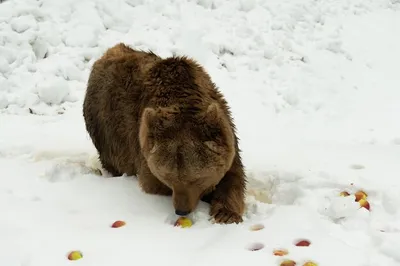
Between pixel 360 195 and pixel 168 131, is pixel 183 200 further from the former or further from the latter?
pixel 360 195

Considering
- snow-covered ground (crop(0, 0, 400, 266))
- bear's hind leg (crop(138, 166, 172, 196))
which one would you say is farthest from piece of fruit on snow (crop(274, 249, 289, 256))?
bear's hind leg (crop(138, 166, 172, 196))

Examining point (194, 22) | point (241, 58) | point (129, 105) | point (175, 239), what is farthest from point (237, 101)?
point (175, 239)

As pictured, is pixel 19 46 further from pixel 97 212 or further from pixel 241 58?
pixel 97 212

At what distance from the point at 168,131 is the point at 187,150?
249mm

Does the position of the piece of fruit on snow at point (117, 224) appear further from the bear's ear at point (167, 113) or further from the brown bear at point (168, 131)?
the bear's ear at point (167, 113)

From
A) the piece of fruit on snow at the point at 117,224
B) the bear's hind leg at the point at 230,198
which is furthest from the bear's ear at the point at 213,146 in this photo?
the piece of fruit on snow at the point at 117,224

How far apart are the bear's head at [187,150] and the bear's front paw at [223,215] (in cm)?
16

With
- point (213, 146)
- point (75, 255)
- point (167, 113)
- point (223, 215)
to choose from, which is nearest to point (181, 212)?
point (223, 215)

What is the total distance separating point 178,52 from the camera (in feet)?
28.0

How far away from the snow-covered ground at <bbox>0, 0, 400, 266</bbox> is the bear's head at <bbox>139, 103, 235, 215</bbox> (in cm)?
27

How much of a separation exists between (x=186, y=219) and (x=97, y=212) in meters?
0.74

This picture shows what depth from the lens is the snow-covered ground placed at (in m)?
3.60

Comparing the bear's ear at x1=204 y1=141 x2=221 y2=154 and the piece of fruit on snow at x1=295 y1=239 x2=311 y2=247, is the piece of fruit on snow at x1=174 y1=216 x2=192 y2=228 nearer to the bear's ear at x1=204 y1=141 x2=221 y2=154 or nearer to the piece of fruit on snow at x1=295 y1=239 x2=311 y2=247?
the bear's ear at x1=204 y1=141 x2=221 y2=154

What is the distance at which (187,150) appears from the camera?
4.02 m
